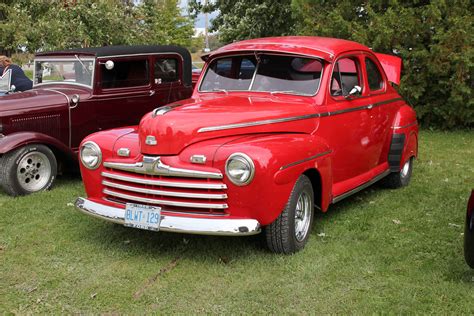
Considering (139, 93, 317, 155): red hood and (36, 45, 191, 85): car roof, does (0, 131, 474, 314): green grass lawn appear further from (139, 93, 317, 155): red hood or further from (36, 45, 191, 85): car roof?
(36, 45, 191, 85): car roof

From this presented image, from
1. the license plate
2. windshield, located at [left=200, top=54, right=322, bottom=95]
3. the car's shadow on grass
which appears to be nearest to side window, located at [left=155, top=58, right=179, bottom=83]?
windshield, located at [left=200, top=54, right=322, bottom=95]

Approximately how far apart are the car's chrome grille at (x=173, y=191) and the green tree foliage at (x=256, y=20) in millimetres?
10823

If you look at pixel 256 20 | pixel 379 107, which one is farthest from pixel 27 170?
pixel 256 20

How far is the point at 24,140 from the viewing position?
20.7 feet

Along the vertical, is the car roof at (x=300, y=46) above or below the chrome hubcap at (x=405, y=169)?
above

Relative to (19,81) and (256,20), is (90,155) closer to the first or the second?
(19,81)

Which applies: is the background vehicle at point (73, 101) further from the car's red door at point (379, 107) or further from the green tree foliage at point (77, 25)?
the green tree foliage at point (77, 25)

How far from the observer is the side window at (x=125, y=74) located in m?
7.30

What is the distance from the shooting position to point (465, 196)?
618 cm

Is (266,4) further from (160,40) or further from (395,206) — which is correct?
(395,206)

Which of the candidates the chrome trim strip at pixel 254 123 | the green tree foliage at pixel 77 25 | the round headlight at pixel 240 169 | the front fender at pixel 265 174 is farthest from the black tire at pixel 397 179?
the green tree foliage at pixel 77 25

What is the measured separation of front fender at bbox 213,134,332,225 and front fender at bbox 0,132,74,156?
3286 millimetres

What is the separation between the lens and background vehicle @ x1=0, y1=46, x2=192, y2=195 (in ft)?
21.2

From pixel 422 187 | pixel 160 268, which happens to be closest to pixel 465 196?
pixel 422 187
